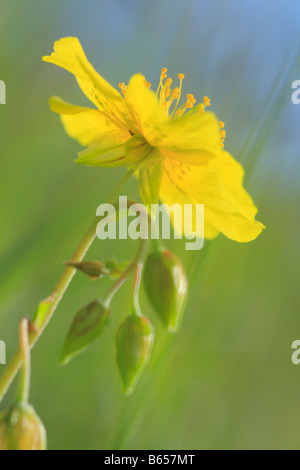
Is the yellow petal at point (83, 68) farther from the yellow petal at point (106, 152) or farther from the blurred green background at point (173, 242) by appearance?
the blurred green background at point (173, 242)

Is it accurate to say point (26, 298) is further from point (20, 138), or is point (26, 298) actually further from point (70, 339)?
point (70, 339)

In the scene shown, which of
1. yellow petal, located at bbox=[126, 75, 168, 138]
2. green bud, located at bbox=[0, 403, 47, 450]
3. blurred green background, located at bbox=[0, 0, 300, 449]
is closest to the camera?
green bud, located at bbox=[0, 403, 47, 450]

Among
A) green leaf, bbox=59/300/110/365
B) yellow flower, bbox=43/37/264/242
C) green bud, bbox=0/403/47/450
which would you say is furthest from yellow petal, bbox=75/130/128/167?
green bud, bbox=0/403/47/450

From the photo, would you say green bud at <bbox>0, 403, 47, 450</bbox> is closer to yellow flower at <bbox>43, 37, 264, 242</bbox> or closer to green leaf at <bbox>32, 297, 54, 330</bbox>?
green leaf at <bbox>32, 297, 54, 330</bbox>

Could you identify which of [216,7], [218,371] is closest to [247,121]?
[216,7]

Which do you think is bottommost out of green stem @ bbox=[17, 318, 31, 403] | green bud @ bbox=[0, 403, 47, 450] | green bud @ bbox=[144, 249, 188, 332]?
green bud @ bbox=[0, 403, 47, 450]
